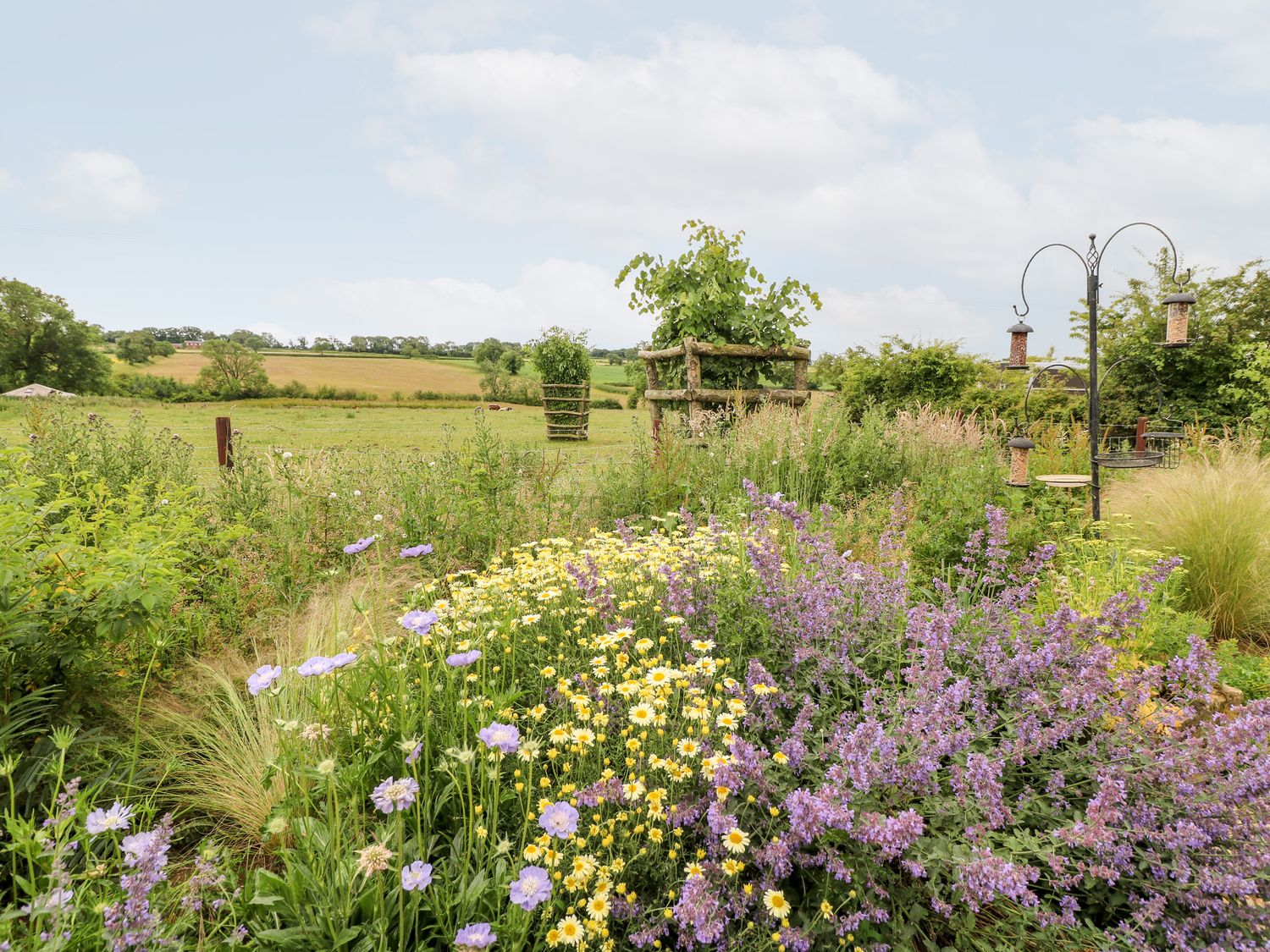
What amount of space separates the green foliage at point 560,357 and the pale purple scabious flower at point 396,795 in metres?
18.7

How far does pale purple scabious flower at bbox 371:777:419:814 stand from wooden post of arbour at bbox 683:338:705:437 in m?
7.57

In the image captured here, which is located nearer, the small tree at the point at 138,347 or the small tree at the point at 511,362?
the small tree at the point at 511,362

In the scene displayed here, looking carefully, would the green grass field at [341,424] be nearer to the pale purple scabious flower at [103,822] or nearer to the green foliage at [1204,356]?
the green foliage at [1204,356]

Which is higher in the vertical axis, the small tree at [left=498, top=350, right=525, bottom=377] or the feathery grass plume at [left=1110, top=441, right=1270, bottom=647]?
the small tree at [left=498, top=350, right=525, bottom=377]

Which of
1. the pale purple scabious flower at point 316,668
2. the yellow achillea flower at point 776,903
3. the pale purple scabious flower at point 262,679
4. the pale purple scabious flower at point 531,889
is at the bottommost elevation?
the yellow achillea flower at point 776,903

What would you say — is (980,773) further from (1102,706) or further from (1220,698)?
(1220,698)

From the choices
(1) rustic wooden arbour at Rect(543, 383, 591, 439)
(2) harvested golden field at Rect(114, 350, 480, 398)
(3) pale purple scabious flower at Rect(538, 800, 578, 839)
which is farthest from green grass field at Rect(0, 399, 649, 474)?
(3) pale purple scabious flower at Rect(538, 800, 578, 839)

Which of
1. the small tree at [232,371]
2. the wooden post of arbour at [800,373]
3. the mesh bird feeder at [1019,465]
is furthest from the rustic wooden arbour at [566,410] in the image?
the small tree at [232,371]

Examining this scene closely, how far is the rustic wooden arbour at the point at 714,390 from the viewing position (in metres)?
8.98

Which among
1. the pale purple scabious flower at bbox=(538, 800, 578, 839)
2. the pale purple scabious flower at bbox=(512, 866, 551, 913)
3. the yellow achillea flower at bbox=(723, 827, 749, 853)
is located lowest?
the yellow achillea flower at bbox=(723, 827, 749, 853)

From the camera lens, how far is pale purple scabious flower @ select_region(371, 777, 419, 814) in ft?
4.53

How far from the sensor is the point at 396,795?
1.38 metres

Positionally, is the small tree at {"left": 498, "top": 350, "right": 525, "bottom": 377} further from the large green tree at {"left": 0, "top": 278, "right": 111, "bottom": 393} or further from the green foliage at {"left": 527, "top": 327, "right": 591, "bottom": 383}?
the large green tree at {"left": 0, "top": 278, "right": 111, "bottom": 393}

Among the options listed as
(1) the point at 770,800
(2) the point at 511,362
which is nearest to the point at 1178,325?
(1) the point at 770,800
